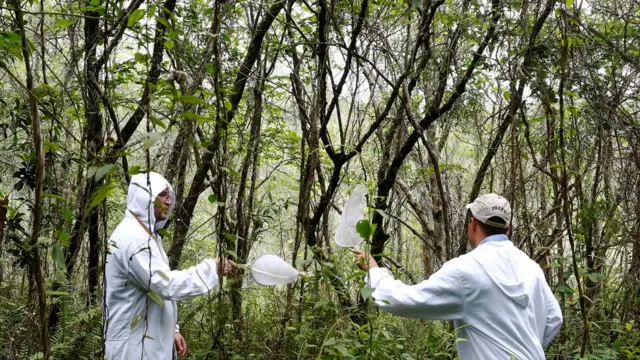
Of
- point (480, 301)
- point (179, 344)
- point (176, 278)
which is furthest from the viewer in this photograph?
point (179, 344)

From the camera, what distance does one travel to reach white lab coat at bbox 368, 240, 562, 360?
8.34 ft

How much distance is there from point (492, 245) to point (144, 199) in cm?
184

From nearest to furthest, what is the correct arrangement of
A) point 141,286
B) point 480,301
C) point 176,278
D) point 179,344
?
point 480,301, point 176,278, point 141,286, point 179,344

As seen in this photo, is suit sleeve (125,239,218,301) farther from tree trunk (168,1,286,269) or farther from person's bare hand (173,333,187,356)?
tree trunk (168,1,286,269)

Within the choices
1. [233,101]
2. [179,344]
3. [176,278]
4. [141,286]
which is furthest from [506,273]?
[233,101]

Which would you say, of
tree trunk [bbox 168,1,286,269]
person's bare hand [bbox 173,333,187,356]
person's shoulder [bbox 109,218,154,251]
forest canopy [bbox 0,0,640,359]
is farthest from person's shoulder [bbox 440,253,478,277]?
tree trunk [bbox 168,1,286,269]

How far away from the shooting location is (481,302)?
2.56 m

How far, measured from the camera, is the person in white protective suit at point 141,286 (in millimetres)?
2787

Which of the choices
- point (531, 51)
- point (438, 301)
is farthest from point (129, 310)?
point (531, 51)

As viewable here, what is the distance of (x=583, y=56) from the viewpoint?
434 centimetres

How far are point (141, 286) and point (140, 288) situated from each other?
1.6 inches

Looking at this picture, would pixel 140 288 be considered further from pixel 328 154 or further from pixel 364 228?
pixel 328 154

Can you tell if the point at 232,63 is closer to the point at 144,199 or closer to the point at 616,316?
the point at 144,199

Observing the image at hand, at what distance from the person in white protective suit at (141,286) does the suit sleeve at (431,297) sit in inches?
33.9
